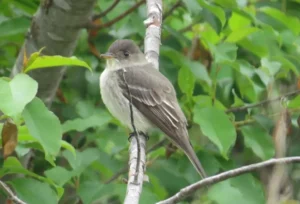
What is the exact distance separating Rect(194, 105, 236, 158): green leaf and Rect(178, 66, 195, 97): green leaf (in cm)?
32

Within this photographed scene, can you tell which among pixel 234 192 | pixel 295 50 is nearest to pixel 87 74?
pixel 295 50

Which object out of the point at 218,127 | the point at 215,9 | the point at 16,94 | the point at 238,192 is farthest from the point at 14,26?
the point at 238,192

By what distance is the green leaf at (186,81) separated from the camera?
4039mm

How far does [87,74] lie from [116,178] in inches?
31.9

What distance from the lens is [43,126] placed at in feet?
9.96

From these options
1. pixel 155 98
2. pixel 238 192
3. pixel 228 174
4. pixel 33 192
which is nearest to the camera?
pixel 228 174

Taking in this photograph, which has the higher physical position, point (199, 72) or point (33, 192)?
point (199, 72)

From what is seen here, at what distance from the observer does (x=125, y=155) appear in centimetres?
446

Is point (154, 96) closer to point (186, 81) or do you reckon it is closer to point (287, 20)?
point (186, 81)

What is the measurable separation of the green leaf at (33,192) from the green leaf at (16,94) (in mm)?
685

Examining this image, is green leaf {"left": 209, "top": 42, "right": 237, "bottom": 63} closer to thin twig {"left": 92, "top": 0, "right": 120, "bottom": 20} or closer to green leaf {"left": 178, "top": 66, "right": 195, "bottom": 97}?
green leaf {"left": 178, "top": 66, "right": 195, "bottom": 97}

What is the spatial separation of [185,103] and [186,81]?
0.17 metres

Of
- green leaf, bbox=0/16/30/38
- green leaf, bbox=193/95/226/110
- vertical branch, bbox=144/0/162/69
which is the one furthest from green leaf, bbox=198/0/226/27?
green leaf, bbox=0/16/30/38

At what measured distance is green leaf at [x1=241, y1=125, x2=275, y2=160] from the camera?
3.91 m
